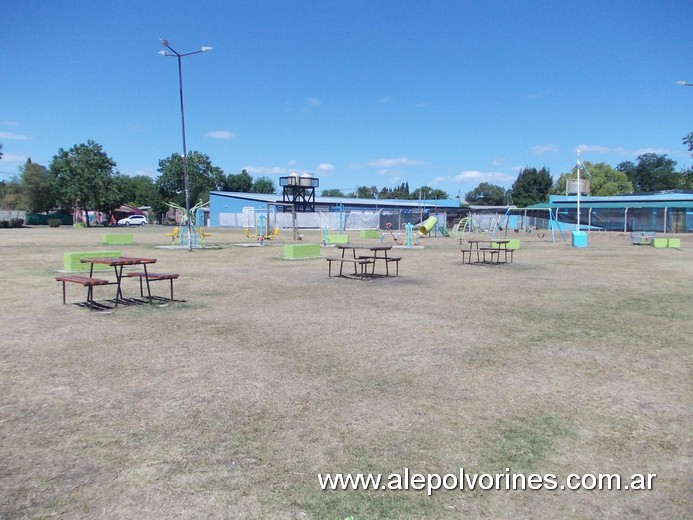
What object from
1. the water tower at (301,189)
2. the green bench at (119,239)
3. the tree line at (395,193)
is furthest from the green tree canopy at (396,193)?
the green bench at (119,239)

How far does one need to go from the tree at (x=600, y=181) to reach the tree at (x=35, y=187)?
262 ft

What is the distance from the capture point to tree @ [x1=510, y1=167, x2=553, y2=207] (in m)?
98.4

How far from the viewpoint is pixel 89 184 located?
214 feet

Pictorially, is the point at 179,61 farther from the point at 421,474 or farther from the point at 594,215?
the point at 594,215

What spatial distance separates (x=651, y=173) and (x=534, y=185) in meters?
48.3

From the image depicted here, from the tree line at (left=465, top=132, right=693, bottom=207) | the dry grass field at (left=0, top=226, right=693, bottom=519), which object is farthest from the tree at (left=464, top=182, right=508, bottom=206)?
the dry grass field at (left=0, top=226, right=693, bottom=519)

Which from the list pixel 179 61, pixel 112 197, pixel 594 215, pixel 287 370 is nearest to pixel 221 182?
pixel 112 197

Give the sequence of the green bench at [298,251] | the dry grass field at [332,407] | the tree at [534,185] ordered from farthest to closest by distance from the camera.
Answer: the tree at [534,185], the green bench at [298,251], the dry grass field at [332,407]

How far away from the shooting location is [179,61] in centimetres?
2394

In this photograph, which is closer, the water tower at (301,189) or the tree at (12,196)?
the water tower at (301,189)

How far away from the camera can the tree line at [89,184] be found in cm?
6538

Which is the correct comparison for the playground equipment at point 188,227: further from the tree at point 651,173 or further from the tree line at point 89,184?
the tree at point 651,173

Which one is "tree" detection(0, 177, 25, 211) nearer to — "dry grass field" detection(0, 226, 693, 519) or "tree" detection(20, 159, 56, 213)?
"tree" detection(20, 159, 56, 213)

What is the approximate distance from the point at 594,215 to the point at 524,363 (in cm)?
5754
